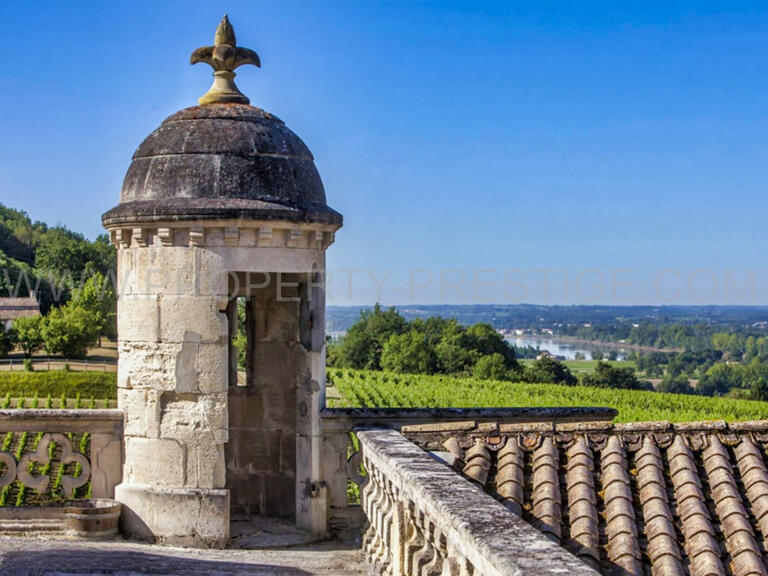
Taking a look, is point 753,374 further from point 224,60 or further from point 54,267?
point 224,60

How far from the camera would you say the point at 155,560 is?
21.9ft

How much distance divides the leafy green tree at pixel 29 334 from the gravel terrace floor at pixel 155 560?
6066cm

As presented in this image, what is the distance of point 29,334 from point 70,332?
4.26 m

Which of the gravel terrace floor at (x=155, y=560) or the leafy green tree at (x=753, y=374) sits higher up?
the gravel terrace floor at (x=155, y=560)

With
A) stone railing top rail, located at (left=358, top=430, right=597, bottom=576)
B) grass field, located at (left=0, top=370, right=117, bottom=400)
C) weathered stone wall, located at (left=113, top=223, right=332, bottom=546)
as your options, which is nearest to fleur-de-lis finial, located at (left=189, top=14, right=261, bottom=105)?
weathered stone wall, located at (left=113, top=223, right=332, bottom=546)

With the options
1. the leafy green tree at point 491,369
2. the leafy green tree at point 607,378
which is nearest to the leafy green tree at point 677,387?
the leafy green tree at point 607,378

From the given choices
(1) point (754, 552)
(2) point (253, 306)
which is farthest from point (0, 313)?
(1) point (754, 552)

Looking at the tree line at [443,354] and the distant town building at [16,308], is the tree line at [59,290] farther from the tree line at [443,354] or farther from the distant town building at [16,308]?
the tree line at [443,354]

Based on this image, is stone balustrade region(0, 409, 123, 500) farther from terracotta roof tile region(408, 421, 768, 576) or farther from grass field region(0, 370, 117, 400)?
grass field region(0, 370, 117, 400)

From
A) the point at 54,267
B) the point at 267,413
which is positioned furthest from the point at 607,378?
the point at 267,413

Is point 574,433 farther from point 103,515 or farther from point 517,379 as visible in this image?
point 517,379

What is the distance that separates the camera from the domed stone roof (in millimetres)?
7285

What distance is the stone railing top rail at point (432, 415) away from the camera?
781cm

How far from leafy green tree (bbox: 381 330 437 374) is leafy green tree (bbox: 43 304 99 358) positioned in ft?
80.2
